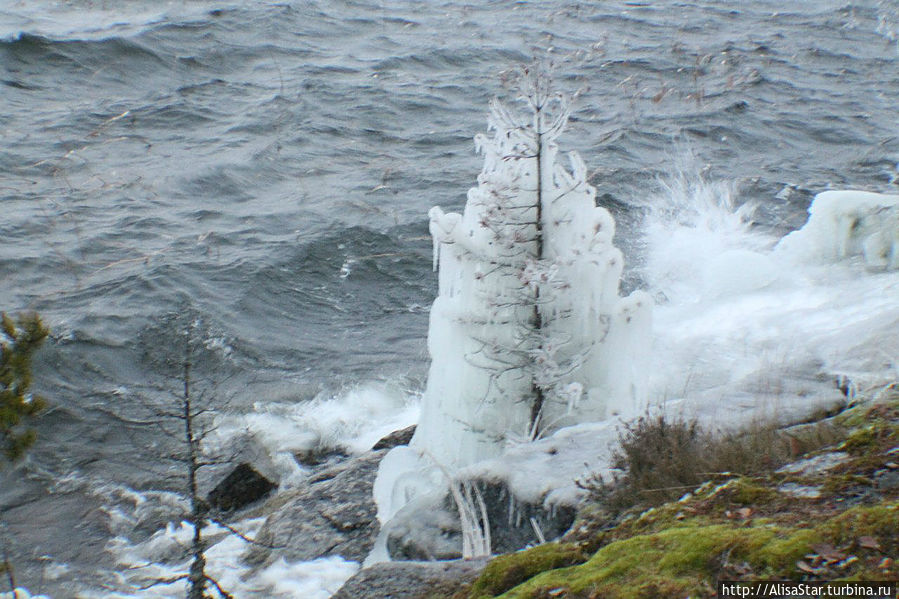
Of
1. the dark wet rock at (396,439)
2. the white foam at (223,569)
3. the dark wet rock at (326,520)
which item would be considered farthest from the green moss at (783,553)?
the dark wet rock at (396,439)

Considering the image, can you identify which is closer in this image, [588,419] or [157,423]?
[588,419]

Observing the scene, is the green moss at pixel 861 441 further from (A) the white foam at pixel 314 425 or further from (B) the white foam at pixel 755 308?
(A) the white foam at pixel 314 425

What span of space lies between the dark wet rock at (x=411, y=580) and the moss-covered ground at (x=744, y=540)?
24cm

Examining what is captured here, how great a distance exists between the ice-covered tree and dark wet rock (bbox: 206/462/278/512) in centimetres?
229

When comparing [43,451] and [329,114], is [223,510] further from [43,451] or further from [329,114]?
[329,114]

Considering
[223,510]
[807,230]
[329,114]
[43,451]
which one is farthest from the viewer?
[329,114]

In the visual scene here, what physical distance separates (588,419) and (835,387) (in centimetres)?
182

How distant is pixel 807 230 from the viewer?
12273 millimetres

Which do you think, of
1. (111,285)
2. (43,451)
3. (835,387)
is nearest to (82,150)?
(111,285)

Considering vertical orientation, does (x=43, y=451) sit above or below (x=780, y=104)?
below

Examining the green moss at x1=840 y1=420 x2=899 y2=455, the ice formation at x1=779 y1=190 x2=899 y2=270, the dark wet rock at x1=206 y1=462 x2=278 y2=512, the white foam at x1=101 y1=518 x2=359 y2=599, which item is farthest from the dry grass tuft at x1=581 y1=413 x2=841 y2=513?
the ice formation at x1=779 y1=190 x2=899 y2=270

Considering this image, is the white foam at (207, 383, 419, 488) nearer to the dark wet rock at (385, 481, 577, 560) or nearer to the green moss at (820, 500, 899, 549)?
the dark wet rock at (385, 481, 577, 560)

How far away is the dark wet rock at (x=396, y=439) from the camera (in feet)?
28.7

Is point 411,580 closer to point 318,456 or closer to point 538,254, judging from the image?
point 538,254
